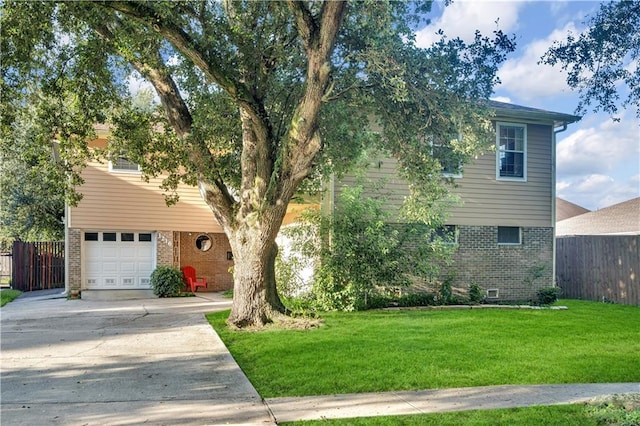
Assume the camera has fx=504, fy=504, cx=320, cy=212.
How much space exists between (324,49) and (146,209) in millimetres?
9921

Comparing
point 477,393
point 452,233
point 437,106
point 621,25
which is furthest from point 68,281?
point 621,25

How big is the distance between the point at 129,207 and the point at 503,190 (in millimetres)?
11214

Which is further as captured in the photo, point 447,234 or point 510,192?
point 510,192

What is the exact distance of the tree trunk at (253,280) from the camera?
9.22 m

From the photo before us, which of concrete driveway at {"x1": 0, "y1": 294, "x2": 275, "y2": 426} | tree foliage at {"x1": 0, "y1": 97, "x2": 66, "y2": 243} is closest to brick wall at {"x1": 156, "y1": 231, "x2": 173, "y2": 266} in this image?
tree foliage at {"x1": 0, "y1": 97, "x2": 66, "y2": 243}

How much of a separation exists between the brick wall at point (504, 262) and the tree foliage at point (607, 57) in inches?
317

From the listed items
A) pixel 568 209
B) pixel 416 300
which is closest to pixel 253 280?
pixel 416 300

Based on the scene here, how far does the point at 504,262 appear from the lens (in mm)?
14414

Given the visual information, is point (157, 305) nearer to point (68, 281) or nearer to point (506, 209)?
point (68, 281)

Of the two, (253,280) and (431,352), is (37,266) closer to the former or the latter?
(253,280)

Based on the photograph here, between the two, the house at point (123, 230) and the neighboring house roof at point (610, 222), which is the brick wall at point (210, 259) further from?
the neighboring house roof at point (610, 222)

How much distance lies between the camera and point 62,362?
664 cm

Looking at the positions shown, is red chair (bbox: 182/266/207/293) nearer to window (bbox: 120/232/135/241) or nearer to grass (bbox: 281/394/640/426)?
window (bbox: 120/232/135/241)

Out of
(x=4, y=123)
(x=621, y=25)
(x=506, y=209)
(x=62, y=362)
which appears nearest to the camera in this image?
(x=621, y=25)
